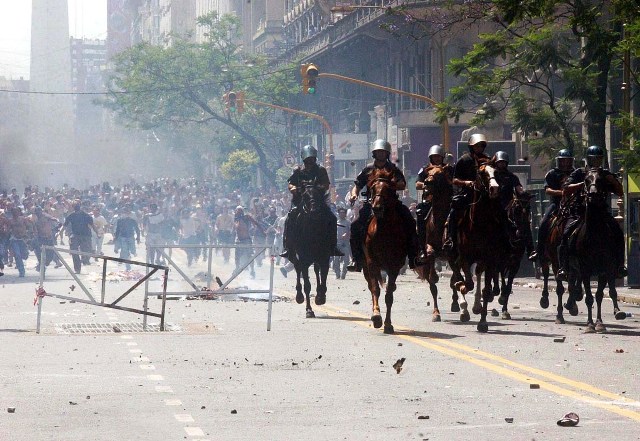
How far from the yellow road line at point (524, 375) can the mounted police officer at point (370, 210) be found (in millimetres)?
1364

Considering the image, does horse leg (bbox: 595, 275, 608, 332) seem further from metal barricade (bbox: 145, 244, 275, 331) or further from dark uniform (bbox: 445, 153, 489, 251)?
metal barricade (bbox: 145, 244, 275, 331)

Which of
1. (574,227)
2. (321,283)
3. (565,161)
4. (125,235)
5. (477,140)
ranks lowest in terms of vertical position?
(321,283)

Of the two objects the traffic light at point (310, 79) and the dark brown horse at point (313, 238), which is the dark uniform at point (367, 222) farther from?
the traffic light at point (310, 79)

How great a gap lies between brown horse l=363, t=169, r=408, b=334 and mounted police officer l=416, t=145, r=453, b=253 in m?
1.21

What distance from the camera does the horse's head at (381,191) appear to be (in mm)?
18214

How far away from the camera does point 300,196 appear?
21.5 m

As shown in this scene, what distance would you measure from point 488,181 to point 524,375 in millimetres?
4904

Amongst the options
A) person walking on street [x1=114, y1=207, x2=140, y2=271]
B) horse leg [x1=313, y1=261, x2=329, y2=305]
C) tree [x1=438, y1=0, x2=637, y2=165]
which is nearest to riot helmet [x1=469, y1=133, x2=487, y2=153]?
horse leg [x1=313, y1=261, x2=329, y2=305]

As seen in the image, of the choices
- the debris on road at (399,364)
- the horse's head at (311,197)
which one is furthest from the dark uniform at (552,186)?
the debris on road at (399,364)

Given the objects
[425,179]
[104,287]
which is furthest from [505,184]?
[104,287]

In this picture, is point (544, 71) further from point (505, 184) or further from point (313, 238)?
point (505, 184)

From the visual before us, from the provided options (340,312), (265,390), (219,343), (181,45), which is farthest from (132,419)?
(181,45)

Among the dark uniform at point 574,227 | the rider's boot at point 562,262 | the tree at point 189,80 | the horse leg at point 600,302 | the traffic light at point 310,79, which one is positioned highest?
the tree at point 189,80

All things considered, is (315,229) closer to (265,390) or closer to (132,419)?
(265,390)
